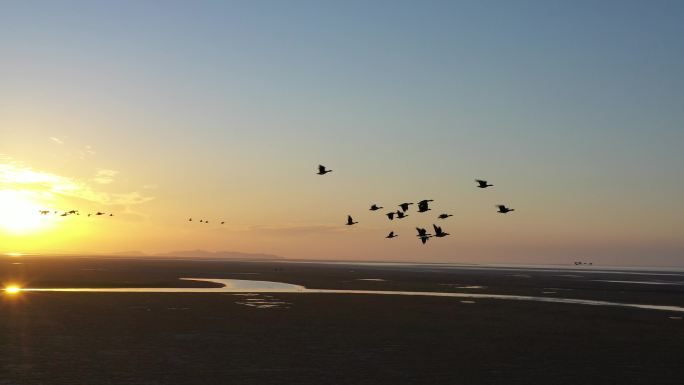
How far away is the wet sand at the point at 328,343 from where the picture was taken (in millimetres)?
24359

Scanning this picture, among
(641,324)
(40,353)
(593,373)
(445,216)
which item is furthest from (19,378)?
(445,216)

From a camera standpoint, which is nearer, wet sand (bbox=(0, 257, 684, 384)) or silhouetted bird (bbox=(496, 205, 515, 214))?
wet sand (bbox=(0, 257, 684, 384))

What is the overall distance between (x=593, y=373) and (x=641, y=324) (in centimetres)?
1938

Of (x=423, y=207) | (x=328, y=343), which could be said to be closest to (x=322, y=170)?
(x=423, y=207)

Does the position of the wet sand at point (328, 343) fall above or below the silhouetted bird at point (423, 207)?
below

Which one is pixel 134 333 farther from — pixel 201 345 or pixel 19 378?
pixel 19 378

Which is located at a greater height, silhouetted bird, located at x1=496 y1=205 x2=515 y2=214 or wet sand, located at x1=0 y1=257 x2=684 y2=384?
silhouetted bird, located at x1=496 y1=205 x2=515 y2=214

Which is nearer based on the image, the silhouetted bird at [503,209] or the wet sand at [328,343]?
the wet sand at [328,343]

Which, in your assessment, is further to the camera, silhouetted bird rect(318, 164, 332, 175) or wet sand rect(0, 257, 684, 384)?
silhouetted bird rect(318, 164, 332, 175)

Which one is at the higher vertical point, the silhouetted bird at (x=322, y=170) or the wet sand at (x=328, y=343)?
the silhouetted bird at (x=322, y=170)

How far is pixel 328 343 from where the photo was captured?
3244 cm

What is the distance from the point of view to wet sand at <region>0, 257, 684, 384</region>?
2436 centimetres

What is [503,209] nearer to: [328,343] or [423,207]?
[423,207]

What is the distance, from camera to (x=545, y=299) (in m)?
65.6
